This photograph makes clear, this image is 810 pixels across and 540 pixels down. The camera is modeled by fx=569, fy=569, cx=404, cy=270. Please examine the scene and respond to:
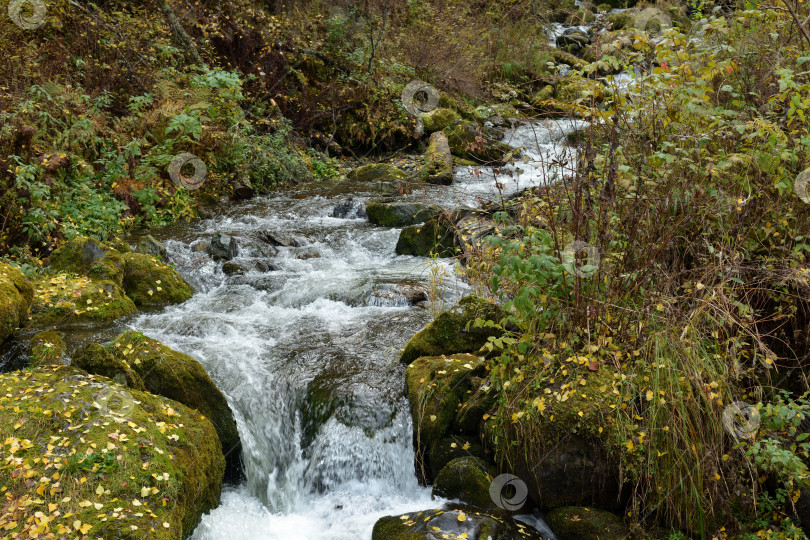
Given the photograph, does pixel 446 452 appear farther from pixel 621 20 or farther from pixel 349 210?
pixel 621 20

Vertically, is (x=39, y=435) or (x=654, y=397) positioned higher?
(x=654, y=397)

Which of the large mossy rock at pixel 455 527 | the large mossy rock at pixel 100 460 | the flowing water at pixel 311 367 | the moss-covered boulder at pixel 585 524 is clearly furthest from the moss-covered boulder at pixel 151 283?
the moss-covered boulder at pixel 585 524

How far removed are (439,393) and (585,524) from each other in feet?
4.96

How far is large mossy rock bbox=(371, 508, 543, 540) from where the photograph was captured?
3.80 metres

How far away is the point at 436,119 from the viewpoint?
15688 millimetres

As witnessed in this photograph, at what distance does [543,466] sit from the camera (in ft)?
13.1

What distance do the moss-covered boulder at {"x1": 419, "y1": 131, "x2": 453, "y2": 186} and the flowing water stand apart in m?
3.27

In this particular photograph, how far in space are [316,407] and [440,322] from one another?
4.62ft

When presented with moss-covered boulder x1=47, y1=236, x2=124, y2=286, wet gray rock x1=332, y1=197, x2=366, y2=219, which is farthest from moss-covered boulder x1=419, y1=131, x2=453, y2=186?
moss-covered boulder x1=47, y1=236, x2=124, y2=286

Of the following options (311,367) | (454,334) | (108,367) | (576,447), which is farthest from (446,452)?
(108,367)

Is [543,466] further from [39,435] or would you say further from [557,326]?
[39,435]

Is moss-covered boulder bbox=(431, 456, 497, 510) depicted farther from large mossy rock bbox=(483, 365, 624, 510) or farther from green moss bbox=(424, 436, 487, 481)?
large mossy rock bbox=(483, 365, 624, 510)

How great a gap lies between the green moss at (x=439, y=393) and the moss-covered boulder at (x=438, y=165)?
288 inches

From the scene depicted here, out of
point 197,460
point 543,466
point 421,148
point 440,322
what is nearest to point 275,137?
point 421,148
